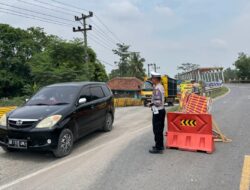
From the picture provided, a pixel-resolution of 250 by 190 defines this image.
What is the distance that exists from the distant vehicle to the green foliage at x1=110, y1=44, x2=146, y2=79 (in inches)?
1960

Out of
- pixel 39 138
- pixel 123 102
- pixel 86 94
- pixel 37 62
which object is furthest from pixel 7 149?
pixel 37 62

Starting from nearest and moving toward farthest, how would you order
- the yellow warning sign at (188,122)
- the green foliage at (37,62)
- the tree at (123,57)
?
1. the yellow warning sign at (188,122)
2. the green foliage at (37,62)
3. the tree at (123,57)

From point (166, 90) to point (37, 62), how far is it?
614 inches

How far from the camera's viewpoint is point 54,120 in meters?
6.66

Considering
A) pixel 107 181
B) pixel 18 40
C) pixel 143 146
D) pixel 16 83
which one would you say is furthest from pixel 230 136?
pixel 18 40

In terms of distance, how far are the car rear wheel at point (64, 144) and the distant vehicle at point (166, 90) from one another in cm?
1909

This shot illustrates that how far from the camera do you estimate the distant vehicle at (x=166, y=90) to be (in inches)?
1050

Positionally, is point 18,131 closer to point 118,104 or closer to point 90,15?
point 118,104

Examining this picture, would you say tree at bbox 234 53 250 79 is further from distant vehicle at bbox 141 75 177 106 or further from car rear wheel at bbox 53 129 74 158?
car rear wheel at bbox 53 129 74 158

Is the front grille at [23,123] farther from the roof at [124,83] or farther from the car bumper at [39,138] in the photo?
the roof at [124,83]

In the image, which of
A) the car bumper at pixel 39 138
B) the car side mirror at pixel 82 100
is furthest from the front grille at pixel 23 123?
the car side mirror at pixel 82 100

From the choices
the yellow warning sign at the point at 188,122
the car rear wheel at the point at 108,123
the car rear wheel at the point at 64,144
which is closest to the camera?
the car rear wheel at the point at 64,144

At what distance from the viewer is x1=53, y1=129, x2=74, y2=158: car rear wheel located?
21.9 feet

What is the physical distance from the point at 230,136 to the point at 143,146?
9.12 ft
